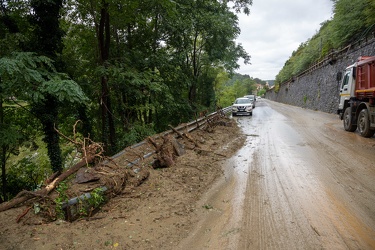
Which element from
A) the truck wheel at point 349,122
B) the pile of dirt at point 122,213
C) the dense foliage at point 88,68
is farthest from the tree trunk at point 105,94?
the truck wheel at point 349,122

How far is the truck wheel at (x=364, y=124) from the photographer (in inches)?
380

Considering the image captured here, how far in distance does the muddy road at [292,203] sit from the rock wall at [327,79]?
15764 mm

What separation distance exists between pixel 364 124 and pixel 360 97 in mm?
1386

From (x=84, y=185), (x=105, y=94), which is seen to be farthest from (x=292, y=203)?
(x=105, y=94)

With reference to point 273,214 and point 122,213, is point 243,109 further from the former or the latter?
point 122,213

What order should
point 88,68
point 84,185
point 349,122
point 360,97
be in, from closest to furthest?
1. point 84,185
2. point 360,97
3. point 349,122
4. point 88,68

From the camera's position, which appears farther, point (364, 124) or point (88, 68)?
point (88, 68)

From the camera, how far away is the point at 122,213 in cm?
417

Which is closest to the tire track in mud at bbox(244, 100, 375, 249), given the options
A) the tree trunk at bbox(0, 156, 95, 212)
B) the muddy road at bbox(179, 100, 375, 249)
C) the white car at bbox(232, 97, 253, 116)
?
the muddy road at bbox(179, 100, 375, 249)

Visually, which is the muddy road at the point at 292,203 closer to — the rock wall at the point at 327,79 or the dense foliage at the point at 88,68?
the dense foliage at the point at 88,68

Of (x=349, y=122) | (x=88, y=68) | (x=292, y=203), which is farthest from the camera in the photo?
(x=88, y=68)

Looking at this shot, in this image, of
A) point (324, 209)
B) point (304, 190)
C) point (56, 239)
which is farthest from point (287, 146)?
point (56, 239)

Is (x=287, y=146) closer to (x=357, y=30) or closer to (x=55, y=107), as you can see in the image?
(x=55, y=107)

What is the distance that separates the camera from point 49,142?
10.4 meters
